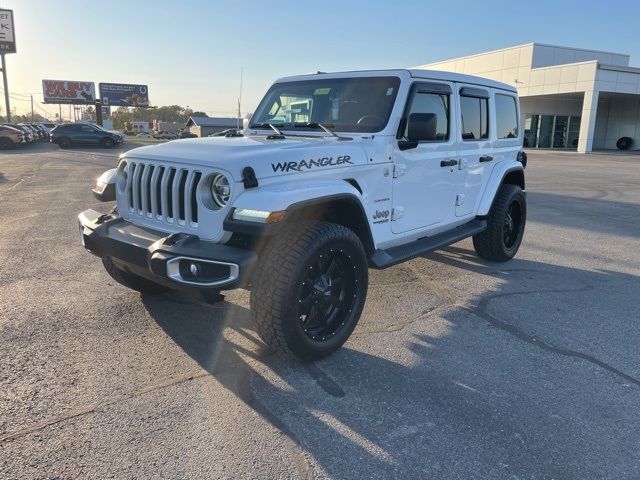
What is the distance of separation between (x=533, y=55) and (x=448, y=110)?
123ft

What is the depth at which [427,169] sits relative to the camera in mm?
4469

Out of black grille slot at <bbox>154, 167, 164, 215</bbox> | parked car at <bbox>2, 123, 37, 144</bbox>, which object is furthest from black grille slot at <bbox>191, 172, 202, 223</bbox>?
parked car at <bbox>2, 123, 37, 144</bbox>

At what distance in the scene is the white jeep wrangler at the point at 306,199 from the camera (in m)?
3.03

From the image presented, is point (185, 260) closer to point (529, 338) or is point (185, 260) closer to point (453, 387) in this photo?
point (453, 387)

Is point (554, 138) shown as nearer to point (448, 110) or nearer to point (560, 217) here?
point (560, 217)

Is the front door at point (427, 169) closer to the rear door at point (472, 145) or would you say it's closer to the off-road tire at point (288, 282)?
the rear door at point (472, 145)

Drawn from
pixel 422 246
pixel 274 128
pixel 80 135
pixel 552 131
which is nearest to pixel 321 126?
pixel 274 128

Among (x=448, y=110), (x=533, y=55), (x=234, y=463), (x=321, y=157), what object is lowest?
(x=234, y=463)

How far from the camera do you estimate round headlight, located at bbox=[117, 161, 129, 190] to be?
12.7 feet

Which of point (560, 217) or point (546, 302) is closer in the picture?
point (546, 302)

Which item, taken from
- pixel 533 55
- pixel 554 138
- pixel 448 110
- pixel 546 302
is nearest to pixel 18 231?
pixel 448 110

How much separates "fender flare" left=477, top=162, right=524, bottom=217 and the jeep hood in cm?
228

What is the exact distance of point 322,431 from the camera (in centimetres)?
269

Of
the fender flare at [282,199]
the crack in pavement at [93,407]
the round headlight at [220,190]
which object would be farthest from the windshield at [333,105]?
the crack in pavement at [93,407]
